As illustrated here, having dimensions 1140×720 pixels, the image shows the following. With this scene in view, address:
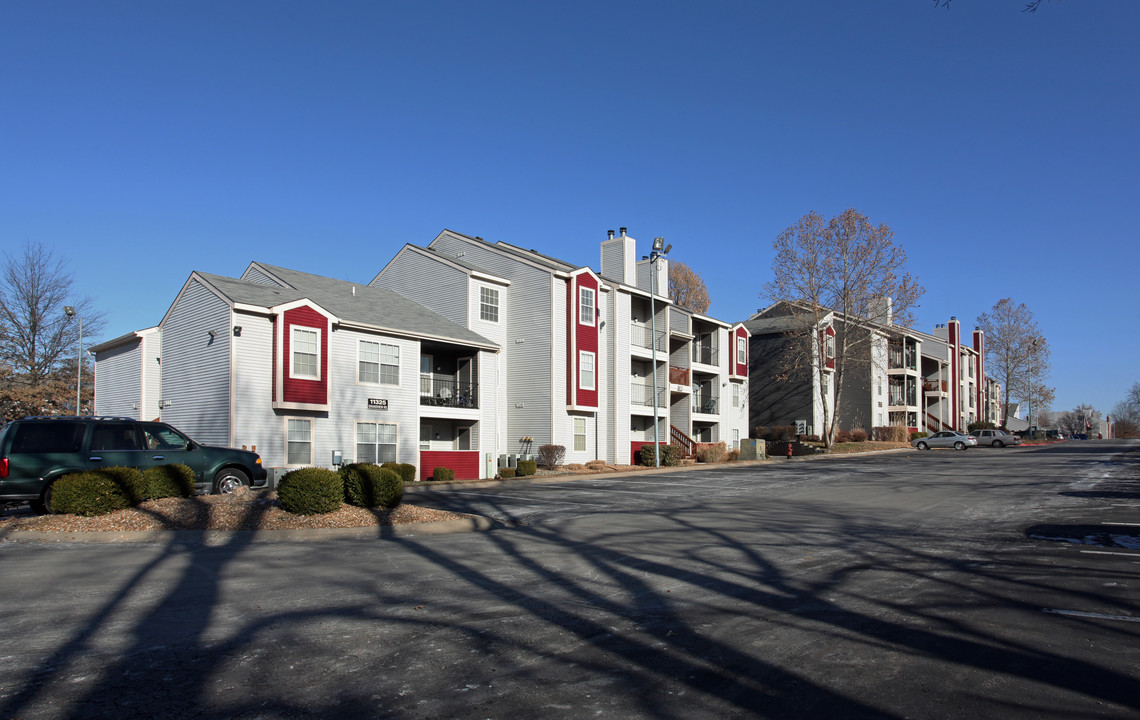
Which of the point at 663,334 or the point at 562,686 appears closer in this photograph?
the point at 562,686

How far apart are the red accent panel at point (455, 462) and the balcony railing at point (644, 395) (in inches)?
421

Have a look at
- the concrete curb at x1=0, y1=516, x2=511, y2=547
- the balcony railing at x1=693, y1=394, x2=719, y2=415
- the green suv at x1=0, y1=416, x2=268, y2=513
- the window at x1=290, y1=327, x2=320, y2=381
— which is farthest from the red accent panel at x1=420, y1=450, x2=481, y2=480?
the balcony railing at x1=693, y1=394, x2=719, y2=415

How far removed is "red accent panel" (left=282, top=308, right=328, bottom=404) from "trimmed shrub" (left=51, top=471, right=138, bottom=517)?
1195cm

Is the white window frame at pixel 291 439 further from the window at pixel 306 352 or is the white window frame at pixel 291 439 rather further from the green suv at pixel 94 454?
the green suv at pixel 94 454

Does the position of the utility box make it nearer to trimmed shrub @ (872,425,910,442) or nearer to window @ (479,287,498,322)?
window @ (479,287,498,322)

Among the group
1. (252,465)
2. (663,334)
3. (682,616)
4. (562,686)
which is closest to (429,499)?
(252,465)

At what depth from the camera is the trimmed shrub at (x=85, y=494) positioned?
13.2m

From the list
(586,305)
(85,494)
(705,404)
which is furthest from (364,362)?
(705,404)

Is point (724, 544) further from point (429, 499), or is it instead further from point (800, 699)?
point (429, 499)

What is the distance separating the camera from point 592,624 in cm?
727

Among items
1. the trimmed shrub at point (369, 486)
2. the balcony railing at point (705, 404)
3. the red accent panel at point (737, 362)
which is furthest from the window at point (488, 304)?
the trimmed shrub at point (369, 486)

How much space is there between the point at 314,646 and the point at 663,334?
1442 inches

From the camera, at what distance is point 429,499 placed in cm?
1988

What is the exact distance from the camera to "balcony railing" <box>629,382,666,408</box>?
135 feet
